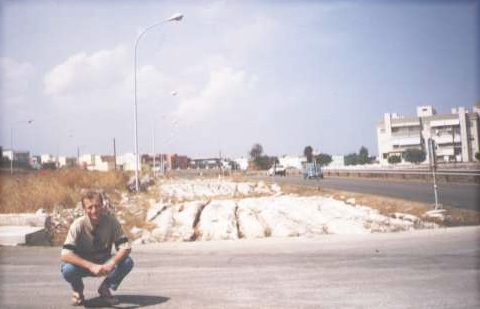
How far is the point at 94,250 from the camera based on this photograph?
4.84 m

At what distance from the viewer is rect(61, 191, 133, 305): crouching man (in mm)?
4629

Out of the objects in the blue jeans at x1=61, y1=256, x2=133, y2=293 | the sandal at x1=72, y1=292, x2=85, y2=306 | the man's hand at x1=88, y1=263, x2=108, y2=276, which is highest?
the man's hand at x1=88, y1=263, x2=108, y2=276

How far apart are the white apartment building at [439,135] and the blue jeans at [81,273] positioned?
86.1 meters

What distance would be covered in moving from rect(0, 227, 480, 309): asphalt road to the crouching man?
0.34 metres

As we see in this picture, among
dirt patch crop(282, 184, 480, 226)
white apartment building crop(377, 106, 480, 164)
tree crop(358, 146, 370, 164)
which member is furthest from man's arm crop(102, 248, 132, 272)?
tree crop(358, 146, 370, 164)

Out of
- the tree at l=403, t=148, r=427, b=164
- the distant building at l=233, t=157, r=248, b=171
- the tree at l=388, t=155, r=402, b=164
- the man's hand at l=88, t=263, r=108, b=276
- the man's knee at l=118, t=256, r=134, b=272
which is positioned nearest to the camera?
the man's hand at l=88, t=263, r=108, b=276

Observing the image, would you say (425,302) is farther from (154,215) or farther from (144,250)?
(154,215)

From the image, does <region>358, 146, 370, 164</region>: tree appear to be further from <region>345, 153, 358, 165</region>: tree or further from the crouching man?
the crouching man

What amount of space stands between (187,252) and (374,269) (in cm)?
410

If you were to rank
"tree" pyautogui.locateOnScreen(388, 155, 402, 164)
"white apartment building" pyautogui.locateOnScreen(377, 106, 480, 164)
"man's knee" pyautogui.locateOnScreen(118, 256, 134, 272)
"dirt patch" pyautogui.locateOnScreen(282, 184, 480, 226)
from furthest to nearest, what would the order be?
"tree" pyautogui.locateOnScreen(388, 155, 402, 164)
"white apartment building" pyautogui.locateOnScreen(377, 106, 480, 164)
"dirt patch" pyautogui.locateOnScreen(282, 184, 480, 226)
"man's knee" pyautogui.locateOnScreen(118, 256, 134, 272)

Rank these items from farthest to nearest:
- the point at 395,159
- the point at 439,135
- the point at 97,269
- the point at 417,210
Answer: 1. the point at 395,159
2. the point at 439,135
3. the point at 417,210
4. the point at 97,269

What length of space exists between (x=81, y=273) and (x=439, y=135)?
92773 mm

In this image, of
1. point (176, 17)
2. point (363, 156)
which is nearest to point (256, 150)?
point (363, 156)

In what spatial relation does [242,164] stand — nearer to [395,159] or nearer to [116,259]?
[395,159]
